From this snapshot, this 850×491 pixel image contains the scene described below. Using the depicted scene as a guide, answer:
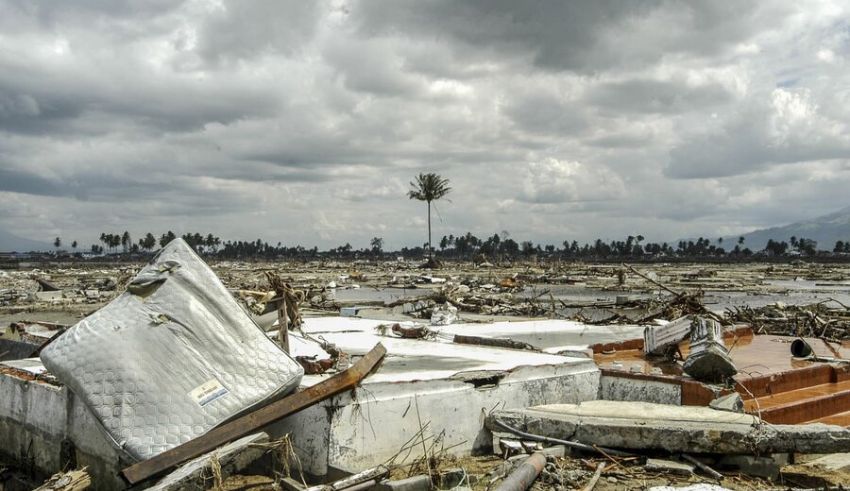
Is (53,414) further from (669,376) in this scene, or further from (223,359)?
(669,376)

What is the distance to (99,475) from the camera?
6148 millimetres

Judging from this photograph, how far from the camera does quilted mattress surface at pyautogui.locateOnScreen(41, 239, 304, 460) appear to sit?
5.09m

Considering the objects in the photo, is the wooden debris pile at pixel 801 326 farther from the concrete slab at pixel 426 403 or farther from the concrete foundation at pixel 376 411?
the concrete foundation at pixel 376 411

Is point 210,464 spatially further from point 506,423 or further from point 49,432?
point 49,432

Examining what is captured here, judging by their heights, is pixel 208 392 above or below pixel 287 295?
below

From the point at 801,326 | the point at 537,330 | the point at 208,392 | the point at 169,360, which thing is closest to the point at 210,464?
the point at 208,392

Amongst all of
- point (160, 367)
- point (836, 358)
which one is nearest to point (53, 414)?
point (160, 367)

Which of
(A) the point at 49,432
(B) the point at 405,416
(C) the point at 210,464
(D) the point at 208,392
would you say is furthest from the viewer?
(A) the point at 49,432

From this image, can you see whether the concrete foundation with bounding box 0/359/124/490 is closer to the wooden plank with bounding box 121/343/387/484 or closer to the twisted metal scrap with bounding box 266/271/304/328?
the wooden plank with bounding box 121/343/387/484

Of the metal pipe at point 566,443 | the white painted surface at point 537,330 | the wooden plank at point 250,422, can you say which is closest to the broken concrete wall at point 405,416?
the wooden plank at point 250,422

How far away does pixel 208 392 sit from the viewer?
Result: 212 inches

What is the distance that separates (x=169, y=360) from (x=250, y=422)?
2.77 ft

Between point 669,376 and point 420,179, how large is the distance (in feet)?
185

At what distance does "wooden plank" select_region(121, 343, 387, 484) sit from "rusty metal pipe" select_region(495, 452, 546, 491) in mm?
1423
